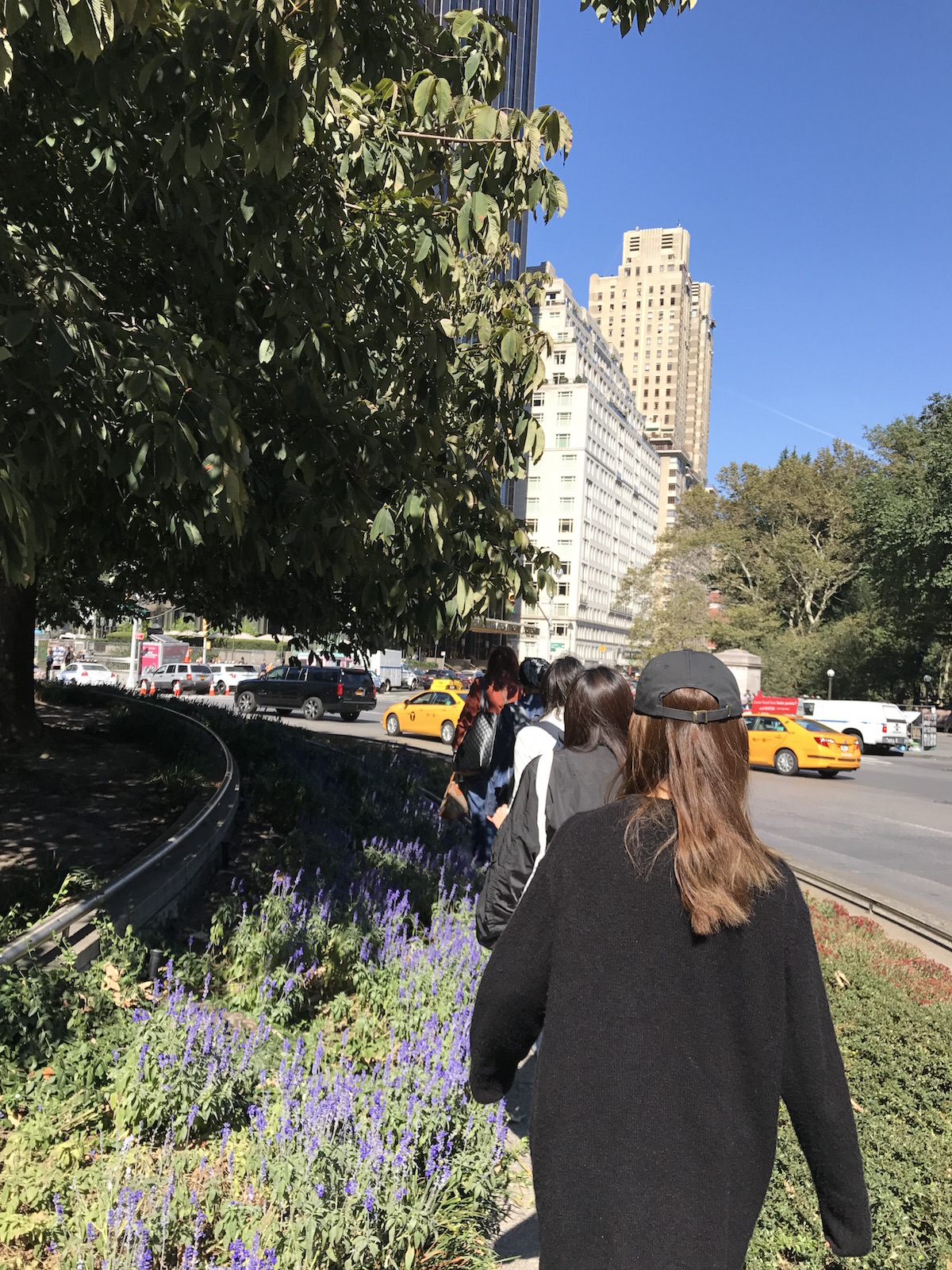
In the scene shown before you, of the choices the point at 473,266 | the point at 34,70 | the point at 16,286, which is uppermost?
the point at 473,266

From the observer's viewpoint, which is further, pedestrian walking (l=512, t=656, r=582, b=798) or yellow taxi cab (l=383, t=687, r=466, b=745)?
yellow taxi cab (l=383, t=687, r=466, b=745)

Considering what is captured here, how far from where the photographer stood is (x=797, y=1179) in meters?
3.11

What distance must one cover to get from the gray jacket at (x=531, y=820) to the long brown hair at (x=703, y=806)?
1.51 m

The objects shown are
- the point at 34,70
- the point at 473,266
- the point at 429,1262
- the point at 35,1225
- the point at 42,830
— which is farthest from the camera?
the point at 473,266

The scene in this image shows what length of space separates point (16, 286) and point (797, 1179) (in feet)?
13.3

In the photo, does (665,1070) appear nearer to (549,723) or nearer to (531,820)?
(531,820)

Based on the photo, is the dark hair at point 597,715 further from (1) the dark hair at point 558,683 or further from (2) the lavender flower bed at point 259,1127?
(2) the lavender flower bed at point 259,1127

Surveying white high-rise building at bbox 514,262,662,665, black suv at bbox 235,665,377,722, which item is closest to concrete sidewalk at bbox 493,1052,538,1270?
black suv at bbox 235,665,377,722

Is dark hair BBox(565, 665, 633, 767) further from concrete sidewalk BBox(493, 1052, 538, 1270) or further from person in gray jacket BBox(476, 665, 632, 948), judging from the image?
concrete sidewalk BBox(493, 1052, 538, 1270)

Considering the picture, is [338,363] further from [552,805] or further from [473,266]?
[473,266]

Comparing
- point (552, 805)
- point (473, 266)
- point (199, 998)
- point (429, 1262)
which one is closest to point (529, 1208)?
point (429, 1262)

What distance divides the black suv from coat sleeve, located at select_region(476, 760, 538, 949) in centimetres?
2916

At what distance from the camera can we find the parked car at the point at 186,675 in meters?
42.9

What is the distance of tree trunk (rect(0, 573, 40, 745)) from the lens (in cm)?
1016
